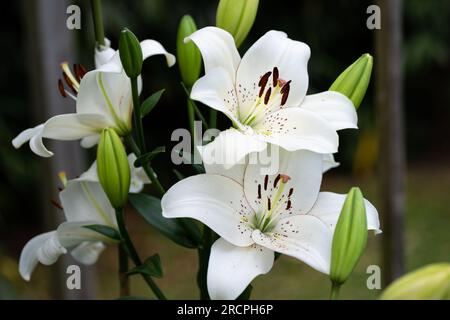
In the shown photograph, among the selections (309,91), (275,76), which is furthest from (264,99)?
(309,91)

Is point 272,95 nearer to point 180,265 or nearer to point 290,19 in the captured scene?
point 180,265

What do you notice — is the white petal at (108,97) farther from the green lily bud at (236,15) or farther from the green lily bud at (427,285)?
the green lily bud at (427,285)

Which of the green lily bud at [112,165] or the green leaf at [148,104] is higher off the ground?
the green leaf at [148,104]

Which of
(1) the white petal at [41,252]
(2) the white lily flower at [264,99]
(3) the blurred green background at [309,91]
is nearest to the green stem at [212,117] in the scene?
(2) the white lily flower at [264,99]

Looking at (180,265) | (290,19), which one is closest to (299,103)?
(180,265)

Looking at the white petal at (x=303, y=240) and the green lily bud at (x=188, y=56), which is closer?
the white petal at (x=303, y=240)

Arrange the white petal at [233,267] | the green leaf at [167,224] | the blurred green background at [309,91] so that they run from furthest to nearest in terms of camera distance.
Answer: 1. the blurred green background at [309,91]
2. the green leaf at [167,224]
3. the white petal at [233,267]

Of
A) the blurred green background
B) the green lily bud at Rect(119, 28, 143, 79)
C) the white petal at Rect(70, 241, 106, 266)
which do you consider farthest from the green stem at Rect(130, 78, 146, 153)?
the blurred green background
